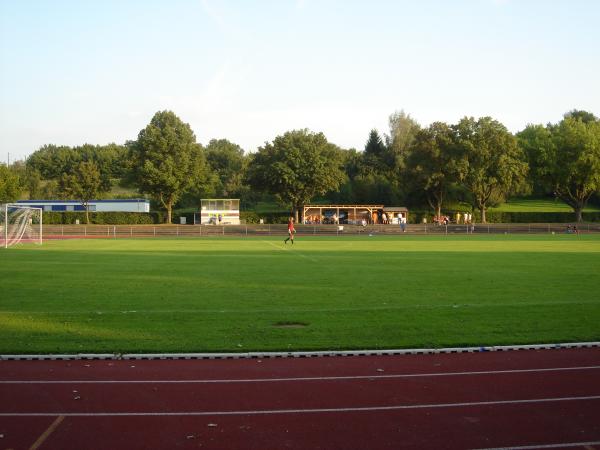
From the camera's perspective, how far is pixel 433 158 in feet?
245

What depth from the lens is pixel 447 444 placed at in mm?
6160

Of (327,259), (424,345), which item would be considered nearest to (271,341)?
(424,345)

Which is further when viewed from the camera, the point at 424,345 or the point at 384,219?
the point at 384,219

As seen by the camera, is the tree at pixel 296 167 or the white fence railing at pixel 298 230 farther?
the tree at pixel 296 167

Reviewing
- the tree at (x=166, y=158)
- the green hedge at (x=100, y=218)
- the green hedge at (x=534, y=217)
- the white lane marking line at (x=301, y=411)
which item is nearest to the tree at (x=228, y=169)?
the tree at (x=166, y=158)

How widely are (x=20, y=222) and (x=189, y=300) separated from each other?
34967 mm

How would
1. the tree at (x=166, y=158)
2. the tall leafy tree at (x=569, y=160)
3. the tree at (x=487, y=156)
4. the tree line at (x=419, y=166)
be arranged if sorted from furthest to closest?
the tree at (x=166, y=158), the tall leafy tree at (x=569, y=160), the tree line at (x=419, y=166), the tree at (x=487, y=156)

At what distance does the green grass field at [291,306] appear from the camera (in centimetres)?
1102

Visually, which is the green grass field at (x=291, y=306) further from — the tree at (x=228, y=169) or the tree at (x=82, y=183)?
the tree at (x=228, y=169)

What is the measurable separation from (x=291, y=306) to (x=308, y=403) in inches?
288

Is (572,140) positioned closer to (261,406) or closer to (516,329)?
(516,329)

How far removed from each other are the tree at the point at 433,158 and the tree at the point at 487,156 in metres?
1.30

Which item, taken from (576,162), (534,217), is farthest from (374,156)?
(576,162)

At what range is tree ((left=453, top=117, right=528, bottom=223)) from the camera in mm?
72562
